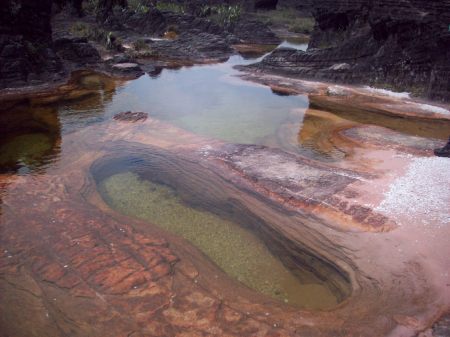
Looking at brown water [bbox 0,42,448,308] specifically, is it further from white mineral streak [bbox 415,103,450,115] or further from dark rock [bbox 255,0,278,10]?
dark rock [bbox 255,0,278,10]

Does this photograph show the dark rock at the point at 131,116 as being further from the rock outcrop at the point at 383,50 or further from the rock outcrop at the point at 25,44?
the rock outcrop at the point at 383,50

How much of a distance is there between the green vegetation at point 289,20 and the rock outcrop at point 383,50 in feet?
49.8

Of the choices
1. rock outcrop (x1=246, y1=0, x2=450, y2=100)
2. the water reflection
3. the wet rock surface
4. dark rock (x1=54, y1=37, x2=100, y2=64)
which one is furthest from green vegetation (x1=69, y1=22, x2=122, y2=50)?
the wet rock surface

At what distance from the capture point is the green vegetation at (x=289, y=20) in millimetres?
38612

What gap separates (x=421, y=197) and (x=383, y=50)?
1286cm

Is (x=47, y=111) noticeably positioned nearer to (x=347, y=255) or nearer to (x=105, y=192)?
(x=105, y=192)

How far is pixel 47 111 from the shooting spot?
1462 cm

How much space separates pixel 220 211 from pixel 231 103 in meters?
8.32

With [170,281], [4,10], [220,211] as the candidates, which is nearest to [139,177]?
[220,211]

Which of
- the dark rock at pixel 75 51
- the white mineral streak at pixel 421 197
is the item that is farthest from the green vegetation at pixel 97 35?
the white mineral streak at pixel 421 197

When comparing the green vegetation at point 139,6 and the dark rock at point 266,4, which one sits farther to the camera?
the dark rock at point 266,4

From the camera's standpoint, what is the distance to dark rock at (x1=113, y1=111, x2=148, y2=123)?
13523 millimetres

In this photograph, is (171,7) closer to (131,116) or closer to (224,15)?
(224,15)

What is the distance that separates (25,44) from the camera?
18203 millimetres
